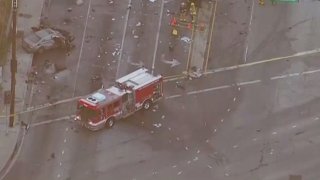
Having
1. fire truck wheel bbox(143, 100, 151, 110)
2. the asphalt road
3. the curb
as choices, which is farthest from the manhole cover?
the curb

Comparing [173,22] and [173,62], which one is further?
[173,22]

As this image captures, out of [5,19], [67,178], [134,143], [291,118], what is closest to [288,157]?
[291,118]

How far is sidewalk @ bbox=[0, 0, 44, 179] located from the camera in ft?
125

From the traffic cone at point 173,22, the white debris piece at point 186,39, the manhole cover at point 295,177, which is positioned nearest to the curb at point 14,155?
the white debris piece at point 186,39

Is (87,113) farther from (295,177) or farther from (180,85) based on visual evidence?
(295,177)

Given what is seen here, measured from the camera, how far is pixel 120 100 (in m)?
39.9

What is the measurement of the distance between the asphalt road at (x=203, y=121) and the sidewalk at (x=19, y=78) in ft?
2.04

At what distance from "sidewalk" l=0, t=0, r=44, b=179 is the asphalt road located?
0.62 metres

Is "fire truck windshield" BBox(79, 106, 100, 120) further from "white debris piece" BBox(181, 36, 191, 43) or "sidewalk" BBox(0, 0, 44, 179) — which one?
"white debris piece" BBox(181, 36, 191, 43)

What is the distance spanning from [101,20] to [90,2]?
7.59 feet

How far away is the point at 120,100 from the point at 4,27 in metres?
11.2

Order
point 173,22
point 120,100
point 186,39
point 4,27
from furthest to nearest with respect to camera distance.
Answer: point 173,22
point 186,39
point 4,27
point 120,100

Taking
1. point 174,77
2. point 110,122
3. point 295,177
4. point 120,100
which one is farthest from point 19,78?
point 295,177

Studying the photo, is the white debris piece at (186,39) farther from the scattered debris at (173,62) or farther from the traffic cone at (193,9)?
the traffic cone at (193,9)
